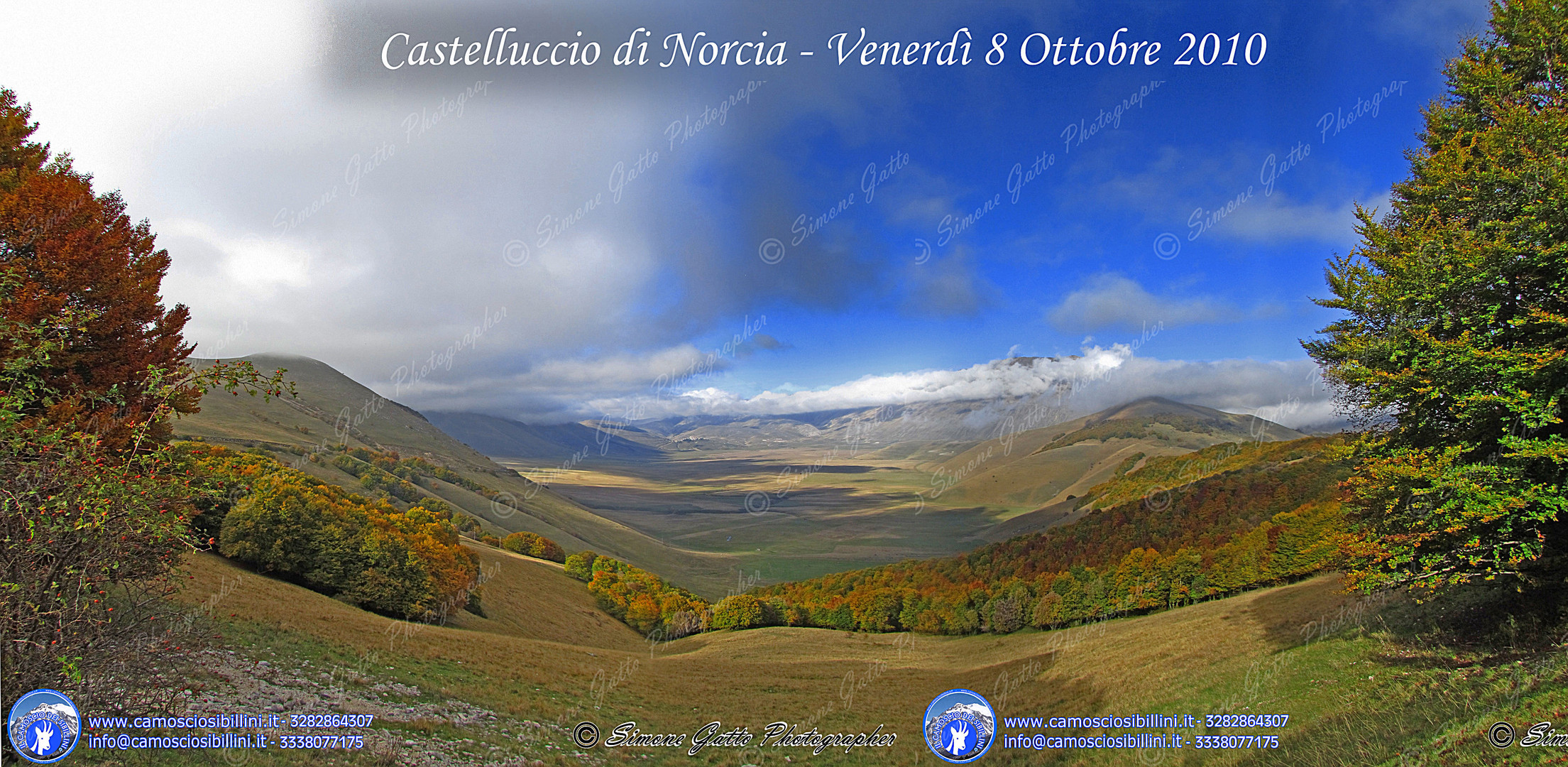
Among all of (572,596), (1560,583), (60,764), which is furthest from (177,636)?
(572,596)

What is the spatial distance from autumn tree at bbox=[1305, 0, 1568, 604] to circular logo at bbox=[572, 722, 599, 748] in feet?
80.3

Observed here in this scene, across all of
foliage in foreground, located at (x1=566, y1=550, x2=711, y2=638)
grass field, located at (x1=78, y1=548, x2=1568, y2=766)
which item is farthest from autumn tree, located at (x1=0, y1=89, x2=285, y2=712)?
foliage in foreground, located at (x1=566, y1=550, x2=711, y2=638)

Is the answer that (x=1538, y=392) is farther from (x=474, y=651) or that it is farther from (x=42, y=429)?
(x=474, y=651)

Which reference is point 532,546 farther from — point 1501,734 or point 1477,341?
point 1477,341

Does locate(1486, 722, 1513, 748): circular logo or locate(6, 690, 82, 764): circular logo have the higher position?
locate(6, 690, 82, 764): circular logo

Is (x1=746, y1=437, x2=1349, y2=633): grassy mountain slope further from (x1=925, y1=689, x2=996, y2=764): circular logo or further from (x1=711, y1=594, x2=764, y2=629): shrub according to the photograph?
(x1=925, y1=689, x2=996, y2=764): circular logo

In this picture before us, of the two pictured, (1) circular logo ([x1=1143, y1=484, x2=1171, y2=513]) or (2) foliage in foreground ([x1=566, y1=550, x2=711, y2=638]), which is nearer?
(2) foliage in foreground ([x1=566, y1=550, x2=711, y2=638])

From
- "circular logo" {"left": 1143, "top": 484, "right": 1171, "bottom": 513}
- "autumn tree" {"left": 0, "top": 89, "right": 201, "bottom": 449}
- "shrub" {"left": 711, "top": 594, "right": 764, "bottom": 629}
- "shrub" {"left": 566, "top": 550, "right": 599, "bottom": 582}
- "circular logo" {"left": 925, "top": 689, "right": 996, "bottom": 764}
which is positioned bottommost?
"shrub" {"left": 711, "top": 594, "right": 764, "bottom": 629}

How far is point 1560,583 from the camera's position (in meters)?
14.5

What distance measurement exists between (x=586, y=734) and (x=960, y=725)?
13563 mm

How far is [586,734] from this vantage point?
2053cm

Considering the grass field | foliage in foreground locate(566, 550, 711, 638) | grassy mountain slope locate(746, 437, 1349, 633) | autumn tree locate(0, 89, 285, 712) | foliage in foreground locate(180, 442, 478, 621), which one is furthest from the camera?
foliage in foreground locate(566, 550, 711, 638)

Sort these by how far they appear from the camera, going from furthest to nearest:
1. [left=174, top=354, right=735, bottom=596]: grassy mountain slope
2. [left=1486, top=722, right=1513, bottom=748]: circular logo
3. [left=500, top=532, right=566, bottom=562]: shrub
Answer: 1. [left=174, top=354, right=735, bottom=596]: grassy mountain slope
2. [left=500, top=532, right=566, bottom=562]: shrub
3. [left=1486, top=722, right=1513, bottom=748]: circular logo

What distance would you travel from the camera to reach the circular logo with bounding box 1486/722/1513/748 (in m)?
9.52
